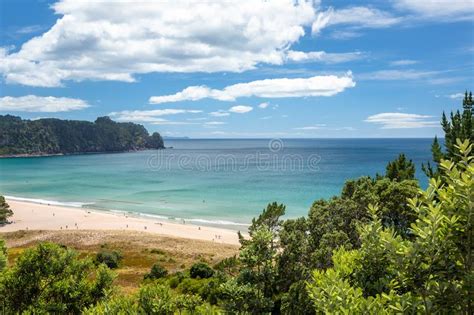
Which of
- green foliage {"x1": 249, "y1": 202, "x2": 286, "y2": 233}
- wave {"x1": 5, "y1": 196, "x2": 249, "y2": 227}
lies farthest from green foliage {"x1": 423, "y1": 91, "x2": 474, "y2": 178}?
wave {"x1": 5, "y1": 196, "x2": 249, "y2": 227}

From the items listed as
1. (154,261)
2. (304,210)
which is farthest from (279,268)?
(304,210)

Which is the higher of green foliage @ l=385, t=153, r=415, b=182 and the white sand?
green foliage @ l=385, t=153, r=415, b=182

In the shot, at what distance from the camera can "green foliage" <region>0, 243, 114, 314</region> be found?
12562 millimetres

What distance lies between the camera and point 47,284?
1294 centimetres

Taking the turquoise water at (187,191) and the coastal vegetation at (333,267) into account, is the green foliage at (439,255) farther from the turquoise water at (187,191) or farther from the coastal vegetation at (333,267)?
the turquoise water at (187,191)

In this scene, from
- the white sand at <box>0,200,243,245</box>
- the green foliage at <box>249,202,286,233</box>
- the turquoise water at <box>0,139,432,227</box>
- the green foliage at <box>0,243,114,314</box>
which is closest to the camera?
the green foliage at <box>0,243,114,314</box>

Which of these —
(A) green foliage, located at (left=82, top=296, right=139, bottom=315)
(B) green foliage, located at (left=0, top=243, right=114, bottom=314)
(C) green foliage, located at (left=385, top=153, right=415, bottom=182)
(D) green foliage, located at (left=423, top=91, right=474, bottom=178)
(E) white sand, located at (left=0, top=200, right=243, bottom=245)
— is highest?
(D) green foliage, located at (left=423, top=91, right=474, bottom=178)

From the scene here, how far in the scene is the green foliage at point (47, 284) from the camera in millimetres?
12562

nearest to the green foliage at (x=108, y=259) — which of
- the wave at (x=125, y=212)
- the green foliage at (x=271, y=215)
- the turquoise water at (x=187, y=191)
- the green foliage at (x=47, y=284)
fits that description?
the wave at (x=125, y=212)

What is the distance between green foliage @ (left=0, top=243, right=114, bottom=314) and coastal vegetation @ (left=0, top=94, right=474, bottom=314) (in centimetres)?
3

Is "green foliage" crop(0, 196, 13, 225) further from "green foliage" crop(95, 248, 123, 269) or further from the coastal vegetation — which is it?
the coastal vegetation

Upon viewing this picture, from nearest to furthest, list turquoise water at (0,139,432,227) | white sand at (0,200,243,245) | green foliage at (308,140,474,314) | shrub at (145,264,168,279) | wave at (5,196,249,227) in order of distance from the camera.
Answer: green foliage at (308,140,474,314)
shrub at (145,264,168,279)
white sand at (0,200,243,245)
wave at (5,196,249,227)
turquoise water at (0,139,432,227)

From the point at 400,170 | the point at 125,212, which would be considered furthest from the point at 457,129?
the point at 125,212

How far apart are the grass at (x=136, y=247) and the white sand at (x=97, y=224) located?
15.8 feet
